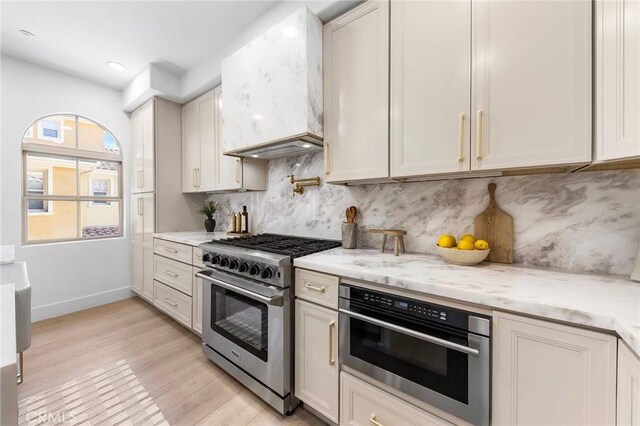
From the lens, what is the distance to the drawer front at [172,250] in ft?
7.95

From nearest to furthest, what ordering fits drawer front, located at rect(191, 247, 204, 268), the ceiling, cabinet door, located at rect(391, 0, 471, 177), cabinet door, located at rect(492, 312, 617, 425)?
1. cabinet door, located at rect(492, 312, 617, 425)
2. cabinet door, located at rect(391, 0, 471, 177)
3. the ceiling
4. drawer front, located at rect(191, 247, 204, 268)

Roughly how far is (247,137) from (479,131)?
163cm

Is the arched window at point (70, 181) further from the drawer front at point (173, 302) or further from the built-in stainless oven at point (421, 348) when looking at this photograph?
the built-in stainless oven at point (421, 348)

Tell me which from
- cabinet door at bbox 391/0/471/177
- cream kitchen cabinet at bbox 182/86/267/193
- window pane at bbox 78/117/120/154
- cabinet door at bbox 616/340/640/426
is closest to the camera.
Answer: cabinet door at bbox 616/340/640/426

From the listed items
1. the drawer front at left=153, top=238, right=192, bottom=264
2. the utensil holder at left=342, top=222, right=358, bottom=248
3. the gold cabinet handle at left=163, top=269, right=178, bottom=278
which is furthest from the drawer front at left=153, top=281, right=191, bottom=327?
the utensil holder at left=342, top=222, right=358, bottom=248

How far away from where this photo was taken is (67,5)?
1.98 metres

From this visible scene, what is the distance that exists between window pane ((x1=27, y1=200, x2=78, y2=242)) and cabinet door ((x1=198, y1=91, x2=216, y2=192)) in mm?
1688

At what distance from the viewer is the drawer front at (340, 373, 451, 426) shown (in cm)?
113

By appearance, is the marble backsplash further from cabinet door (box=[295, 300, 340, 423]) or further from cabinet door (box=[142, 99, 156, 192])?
cabinet door (box=[142, 99, 156, 192])

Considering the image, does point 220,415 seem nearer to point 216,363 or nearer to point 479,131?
point 216,363

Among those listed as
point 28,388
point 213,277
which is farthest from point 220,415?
point 28,388

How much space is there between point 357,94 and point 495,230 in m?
1.17

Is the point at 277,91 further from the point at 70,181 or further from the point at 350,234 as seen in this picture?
the point at 70,181

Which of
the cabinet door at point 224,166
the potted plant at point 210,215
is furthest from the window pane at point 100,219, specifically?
the cabinet door at point 224,166
